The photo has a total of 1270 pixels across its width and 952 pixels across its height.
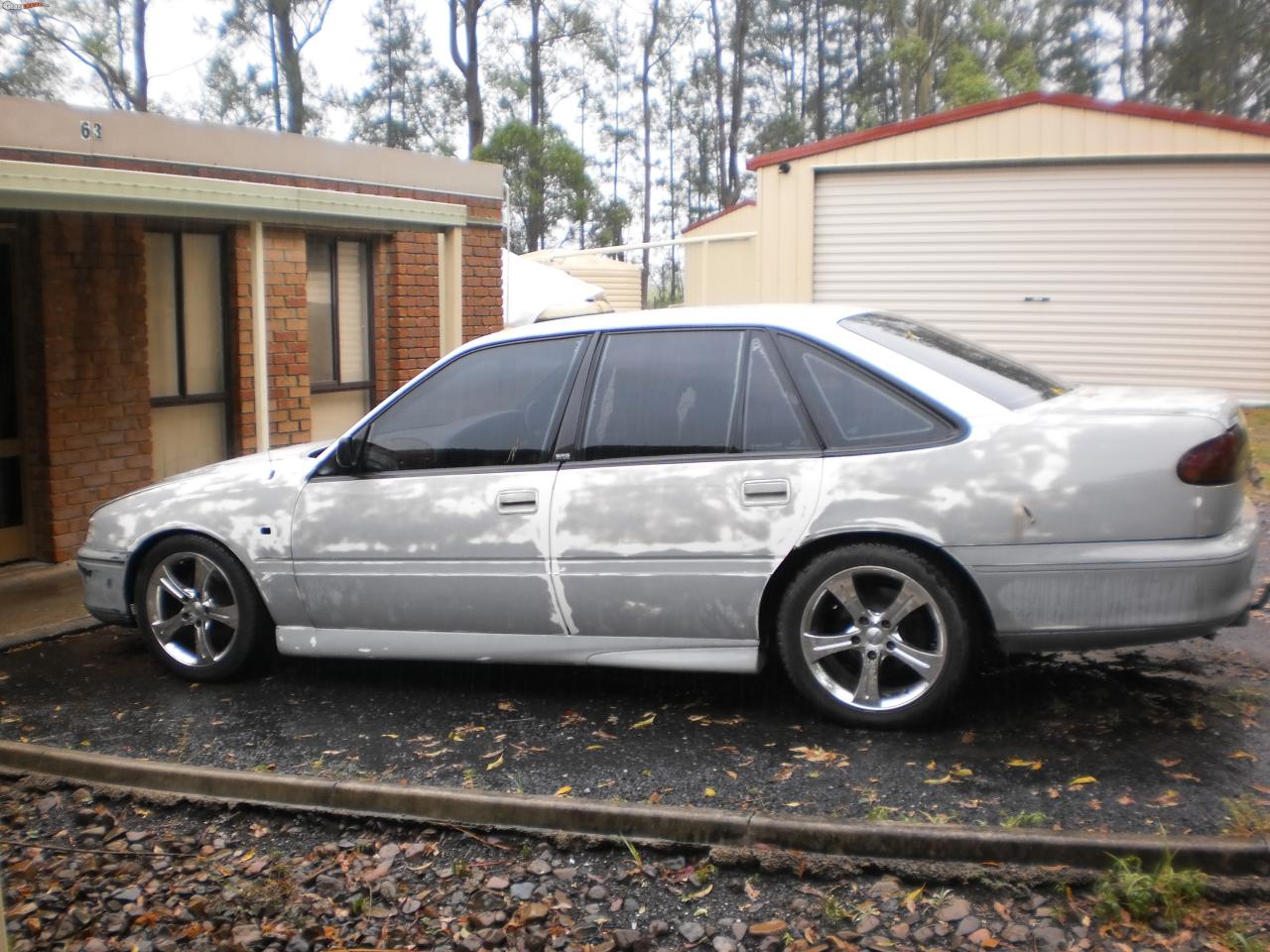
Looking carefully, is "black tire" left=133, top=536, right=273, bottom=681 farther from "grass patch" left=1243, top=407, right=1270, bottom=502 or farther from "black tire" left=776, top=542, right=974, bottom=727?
"grass patch" left=1243, top=407, right=1270, bottom=502

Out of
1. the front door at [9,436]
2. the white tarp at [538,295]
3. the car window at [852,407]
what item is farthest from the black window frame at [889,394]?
the white tarp at [538,295]

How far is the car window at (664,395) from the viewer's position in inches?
Answer: 209

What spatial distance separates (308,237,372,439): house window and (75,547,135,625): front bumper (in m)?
4.84

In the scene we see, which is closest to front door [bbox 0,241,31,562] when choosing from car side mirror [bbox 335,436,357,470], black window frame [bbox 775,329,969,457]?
car side mirror [bbox 335,436,357,470]

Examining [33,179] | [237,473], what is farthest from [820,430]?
[33,179]

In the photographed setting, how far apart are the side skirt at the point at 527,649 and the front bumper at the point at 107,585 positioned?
843 millimetres

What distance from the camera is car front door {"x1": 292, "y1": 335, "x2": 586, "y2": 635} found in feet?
17.9

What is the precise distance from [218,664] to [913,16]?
145 ft

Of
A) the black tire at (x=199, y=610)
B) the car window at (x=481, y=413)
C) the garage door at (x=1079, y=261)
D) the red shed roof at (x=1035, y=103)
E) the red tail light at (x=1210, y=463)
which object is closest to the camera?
the red tail light at (x=1210, y=463)

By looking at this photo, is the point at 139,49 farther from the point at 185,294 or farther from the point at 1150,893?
the point at 1150,893

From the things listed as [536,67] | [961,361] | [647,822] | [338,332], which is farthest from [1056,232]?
[536,67]

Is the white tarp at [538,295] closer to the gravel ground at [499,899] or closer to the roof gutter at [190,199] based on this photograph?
the roof gutter at [190,199]

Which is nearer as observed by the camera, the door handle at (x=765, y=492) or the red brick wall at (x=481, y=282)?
the door handle at (x=765, y=492)

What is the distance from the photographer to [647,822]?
169 inches
